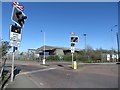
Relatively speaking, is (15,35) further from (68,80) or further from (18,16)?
(68,80)

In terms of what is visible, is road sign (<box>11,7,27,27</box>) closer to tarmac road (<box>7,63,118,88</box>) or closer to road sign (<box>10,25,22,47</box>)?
road sign (<box>10,25,22,47</box>)

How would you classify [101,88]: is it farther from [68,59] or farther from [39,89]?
[68,59]

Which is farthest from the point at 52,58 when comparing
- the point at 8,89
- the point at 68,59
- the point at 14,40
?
the point at 8,89

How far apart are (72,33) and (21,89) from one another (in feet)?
76.8

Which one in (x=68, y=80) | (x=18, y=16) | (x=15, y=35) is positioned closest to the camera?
(x=18, y=16)

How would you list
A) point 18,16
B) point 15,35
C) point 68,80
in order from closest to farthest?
point 18,16 → point 15,35 → point 68,80

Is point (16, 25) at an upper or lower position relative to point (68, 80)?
upper

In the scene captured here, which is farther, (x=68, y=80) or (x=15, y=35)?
(x=68, y=80)

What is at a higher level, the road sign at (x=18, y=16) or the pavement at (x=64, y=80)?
the road sign at (x=18, y=16)

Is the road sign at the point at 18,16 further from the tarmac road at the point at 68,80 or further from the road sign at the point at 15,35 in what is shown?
the tarmac road at the point at 68,80

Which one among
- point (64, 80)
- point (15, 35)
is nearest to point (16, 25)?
point (15, 35)

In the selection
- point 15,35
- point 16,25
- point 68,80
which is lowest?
point 68,80

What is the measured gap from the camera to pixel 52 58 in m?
82.2

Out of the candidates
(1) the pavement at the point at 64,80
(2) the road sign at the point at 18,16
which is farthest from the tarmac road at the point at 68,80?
(2) the road sign at the point at 18,16
